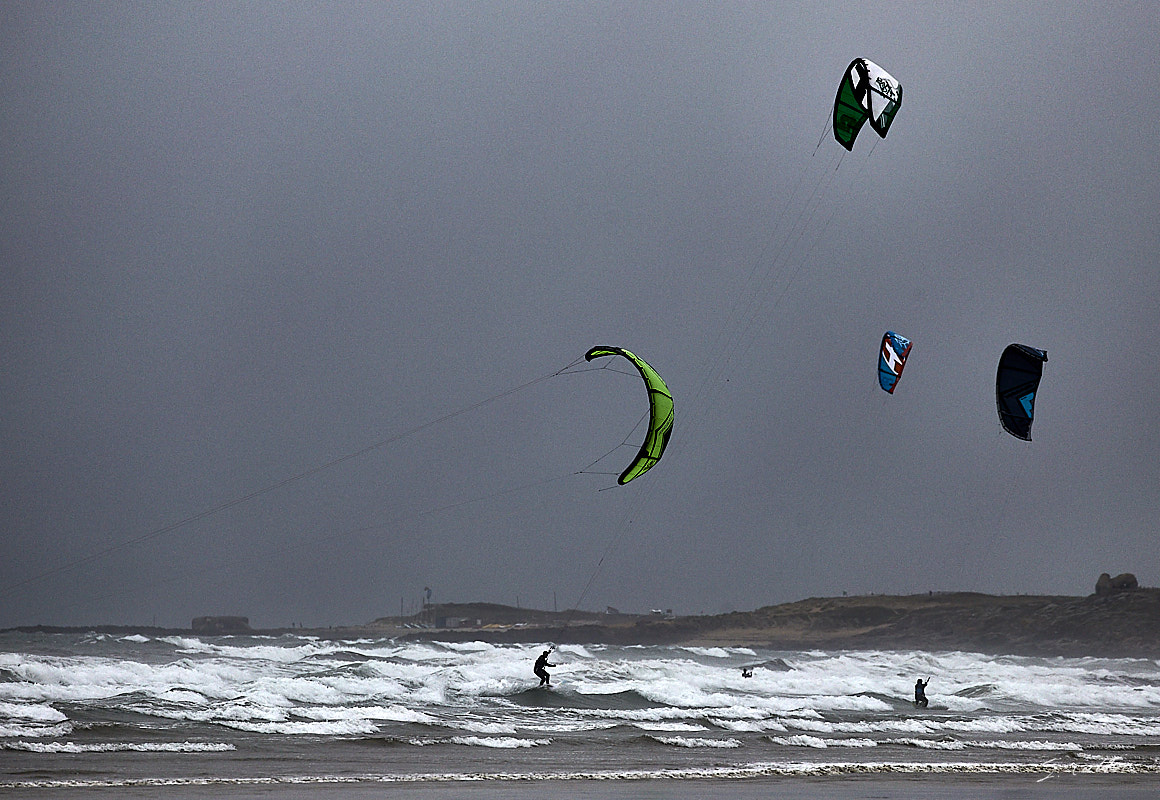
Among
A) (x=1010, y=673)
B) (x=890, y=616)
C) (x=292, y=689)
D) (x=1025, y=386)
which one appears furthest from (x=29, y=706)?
(x=890, y=616)

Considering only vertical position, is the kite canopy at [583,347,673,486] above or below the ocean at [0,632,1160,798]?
above

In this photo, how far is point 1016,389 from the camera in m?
21.4

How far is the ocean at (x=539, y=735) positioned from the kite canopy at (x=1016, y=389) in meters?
5.93

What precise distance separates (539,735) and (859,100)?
37.0ft

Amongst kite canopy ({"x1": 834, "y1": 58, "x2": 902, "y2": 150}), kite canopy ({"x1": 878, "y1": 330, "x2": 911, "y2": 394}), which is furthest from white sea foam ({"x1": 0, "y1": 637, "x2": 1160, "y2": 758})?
kite canopy ({"x1": 834, "y1": 58, "x2": 902, "y2": 150})

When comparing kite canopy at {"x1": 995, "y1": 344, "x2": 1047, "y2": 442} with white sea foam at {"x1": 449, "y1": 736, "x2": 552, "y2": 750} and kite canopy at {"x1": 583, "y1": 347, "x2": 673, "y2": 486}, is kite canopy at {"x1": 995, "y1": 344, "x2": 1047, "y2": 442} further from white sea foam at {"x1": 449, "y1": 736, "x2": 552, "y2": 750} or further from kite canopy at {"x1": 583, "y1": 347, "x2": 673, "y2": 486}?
white sea foam at {"x1": 449, "y1": 736, "x2": 552, "y2": 750}

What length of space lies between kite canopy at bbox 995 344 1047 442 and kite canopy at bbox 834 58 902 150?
6.37 m

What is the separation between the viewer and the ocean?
464 inches

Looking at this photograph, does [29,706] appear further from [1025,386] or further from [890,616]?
[890,616]

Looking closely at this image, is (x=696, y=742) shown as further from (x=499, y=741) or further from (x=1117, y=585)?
(x=1117, y=585)

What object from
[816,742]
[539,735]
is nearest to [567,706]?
[539,735]

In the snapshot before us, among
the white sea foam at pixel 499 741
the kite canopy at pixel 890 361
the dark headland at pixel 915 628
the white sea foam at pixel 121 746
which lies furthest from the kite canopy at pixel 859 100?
the dark headland at pixel 915 628

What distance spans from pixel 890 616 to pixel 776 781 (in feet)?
240

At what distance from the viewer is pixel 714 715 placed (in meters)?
20.5
